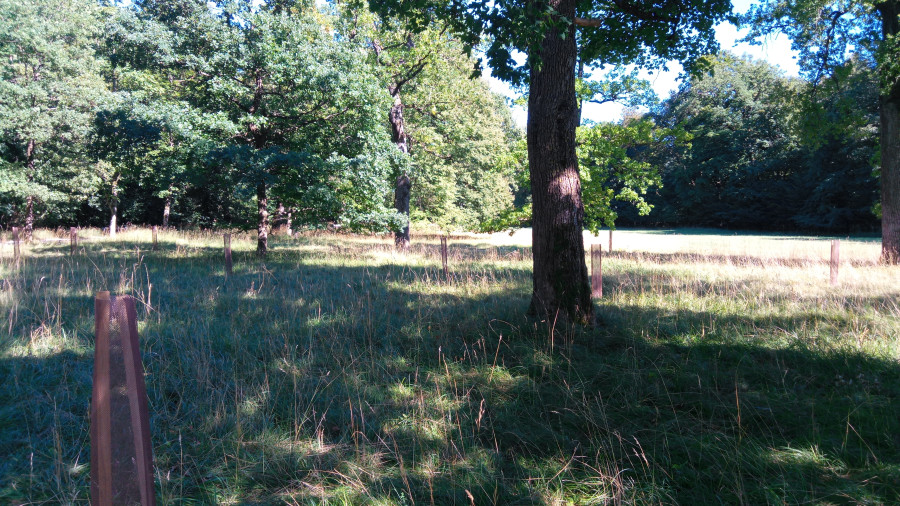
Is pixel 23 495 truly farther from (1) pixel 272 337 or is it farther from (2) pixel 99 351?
(1) pixel 272 337

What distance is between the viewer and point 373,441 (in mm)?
3650

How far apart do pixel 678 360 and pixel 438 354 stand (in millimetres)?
2572

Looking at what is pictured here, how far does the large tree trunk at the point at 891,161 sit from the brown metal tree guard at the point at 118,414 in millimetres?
17394

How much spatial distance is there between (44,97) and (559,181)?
1034 inches

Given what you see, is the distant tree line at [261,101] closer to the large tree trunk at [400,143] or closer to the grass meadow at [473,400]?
the large tree trunk at [400,143]

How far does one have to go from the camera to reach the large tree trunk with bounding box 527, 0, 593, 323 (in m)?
6.20

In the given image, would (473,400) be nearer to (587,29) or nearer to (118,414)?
(118,414)

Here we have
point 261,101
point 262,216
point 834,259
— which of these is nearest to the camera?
point 834,259

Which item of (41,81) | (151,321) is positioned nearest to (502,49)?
(151,321)

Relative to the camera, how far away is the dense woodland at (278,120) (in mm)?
12648

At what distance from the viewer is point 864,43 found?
45.4 feet

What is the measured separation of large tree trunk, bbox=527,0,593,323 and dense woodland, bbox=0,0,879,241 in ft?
9.79

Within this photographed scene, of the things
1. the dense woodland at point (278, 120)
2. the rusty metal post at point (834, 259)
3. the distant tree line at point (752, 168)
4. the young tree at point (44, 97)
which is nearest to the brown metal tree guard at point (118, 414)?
the dense woodland at point (278, 120)

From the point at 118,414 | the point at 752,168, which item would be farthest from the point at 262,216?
the point at 752,168
